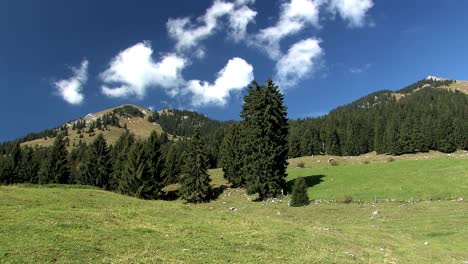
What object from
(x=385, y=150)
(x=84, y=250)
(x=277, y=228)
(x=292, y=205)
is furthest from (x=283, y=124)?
(x=385, y=150)

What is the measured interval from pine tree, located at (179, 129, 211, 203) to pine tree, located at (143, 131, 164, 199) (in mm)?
6653

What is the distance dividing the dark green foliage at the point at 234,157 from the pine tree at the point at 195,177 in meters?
7.19

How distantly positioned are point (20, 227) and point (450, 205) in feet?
135

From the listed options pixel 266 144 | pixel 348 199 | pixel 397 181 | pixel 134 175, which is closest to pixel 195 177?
pixel 134 175

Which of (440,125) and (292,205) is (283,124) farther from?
(440,125)

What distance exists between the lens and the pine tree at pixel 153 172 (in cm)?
7100

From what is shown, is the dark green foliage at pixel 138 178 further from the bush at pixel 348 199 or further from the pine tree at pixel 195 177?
the bush at pixel 348 199

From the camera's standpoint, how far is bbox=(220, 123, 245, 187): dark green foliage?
73244 millimetres

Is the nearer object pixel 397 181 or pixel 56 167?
pixel 397 181

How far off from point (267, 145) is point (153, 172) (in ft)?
91.0

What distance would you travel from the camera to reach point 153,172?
74625mm

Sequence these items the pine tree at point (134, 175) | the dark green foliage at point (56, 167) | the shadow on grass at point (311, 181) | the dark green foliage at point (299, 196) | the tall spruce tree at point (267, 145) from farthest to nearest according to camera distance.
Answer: the dark green foliage at point (56, 167), the pine tree at point (134, 175), the shadow on grass at point (311, 181), the tall spruce tree at point (267, 145), the dark green foliage at point (299, 196)

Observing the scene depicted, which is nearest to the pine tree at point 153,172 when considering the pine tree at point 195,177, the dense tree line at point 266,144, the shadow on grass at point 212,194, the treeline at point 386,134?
the shadow on grass at point 212,194

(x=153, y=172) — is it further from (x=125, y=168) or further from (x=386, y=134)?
(x=386, y=134)
